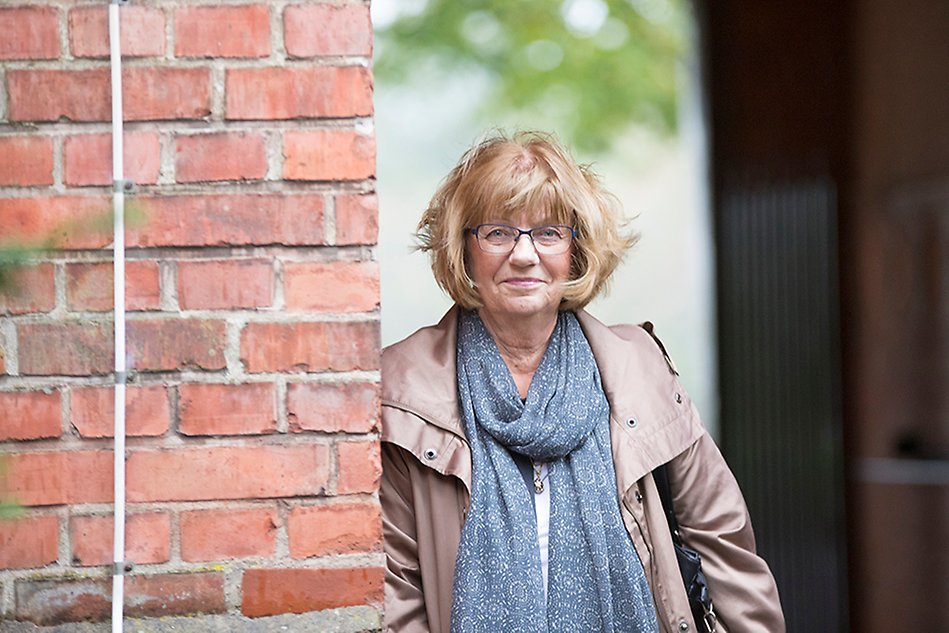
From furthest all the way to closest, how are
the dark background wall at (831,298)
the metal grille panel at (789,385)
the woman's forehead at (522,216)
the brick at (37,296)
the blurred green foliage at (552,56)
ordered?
the blurred green foliage at (552,56) → the metal grille panel at (789,385) → the dark background wall at (831,298) → the woman's forehead at (522,216) → the brick at (37,296)

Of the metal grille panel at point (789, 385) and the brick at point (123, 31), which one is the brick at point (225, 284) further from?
the metal grille panel at point (789, 385)

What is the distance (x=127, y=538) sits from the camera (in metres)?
2.05

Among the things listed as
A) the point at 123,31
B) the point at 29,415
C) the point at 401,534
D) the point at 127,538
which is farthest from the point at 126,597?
the point at 123,31

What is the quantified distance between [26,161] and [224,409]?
1.72 ft

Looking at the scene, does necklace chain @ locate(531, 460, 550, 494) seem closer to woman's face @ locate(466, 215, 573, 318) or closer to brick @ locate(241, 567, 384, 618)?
woman's face @ locate(466, 215, 573, 318)

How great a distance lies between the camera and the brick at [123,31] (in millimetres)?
2033

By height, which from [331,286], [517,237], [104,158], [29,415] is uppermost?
[104,158]

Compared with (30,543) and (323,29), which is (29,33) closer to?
(323,29)

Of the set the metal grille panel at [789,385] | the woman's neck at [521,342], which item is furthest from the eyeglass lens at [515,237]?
the metal grille panel at [789,385]

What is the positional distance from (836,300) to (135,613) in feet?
13.0

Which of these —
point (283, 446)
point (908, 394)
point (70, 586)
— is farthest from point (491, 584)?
point (908, 394)

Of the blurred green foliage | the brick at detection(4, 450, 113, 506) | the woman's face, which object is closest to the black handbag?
the woman's face

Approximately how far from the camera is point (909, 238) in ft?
16.6

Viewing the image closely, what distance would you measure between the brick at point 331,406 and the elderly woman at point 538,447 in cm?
27
